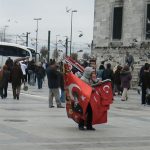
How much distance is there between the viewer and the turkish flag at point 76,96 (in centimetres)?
1381

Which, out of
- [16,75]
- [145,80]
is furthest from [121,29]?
[16,75]

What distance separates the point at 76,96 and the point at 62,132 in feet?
4.11

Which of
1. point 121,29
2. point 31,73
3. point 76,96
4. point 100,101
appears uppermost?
point 121,29

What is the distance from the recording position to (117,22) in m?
41.6

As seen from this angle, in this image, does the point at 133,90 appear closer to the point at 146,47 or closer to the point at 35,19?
the point at 146,47

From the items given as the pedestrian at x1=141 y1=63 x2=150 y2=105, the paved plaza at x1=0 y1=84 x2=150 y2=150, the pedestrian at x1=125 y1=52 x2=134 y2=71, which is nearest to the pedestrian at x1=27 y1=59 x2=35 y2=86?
the pedestrian at x1=125 y1=52 x2=134 y2=71

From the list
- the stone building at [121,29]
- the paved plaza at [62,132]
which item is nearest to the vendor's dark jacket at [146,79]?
the paved plaza at [62,132]

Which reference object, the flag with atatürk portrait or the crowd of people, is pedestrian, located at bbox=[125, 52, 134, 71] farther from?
the flag with atatürk portrait

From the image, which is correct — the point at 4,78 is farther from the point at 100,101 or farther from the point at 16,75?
the point at 100,101

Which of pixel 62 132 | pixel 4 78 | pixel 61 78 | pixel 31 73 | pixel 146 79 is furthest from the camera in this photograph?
pixel 31 73

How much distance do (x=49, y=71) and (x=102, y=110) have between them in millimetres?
6416

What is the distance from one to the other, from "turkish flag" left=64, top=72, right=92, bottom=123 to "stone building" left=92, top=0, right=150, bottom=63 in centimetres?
2526

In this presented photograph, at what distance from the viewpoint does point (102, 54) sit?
141 ft

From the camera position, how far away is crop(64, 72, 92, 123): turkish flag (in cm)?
1381
